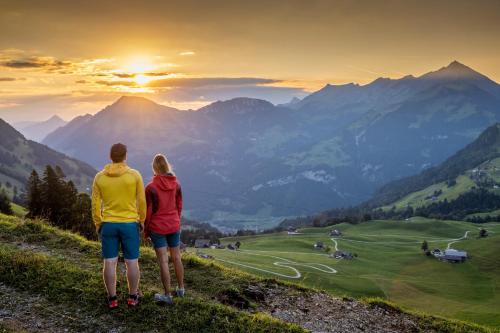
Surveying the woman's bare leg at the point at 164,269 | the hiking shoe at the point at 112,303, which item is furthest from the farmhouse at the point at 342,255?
the hiking shoe at the point at 112,303

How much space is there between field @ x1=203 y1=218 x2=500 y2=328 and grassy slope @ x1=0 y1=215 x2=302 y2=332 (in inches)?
1086

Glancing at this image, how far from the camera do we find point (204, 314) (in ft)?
42.8

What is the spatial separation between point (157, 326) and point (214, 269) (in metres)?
5.96

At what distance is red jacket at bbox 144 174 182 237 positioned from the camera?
44.8 ft

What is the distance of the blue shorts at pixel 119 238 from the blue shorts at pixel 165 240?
74cm

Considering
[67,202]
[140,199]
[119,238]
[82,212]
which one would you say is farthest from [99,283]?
[67,202]

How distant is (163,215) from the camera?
1375 cm

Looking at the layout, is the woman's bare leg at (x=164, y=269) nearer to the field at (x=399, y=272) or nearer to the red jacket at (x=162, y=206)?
the red jacket at (x=162, y=206)

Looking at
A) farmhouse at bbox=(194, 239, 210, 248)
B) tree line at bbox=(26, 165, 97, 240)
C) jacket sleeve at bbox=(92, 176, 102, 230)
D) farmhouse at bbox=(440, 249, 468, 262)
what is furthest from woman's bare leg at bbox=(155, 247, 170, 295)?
farmhouse at bbox=(194, 239, 210, 248)

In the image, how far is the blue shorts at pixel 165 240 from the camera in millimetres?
13750

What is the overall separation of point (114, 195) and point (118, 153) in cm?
123

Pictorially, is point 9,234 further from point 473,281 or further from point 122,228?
point 473,281

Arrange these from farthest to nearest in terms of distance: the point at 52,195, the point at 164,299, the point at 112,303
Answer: the point at 52,195 → the point at 164,299 → the point at 112,303

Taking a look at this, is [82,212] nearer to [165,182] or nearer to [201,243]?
[165,182]
